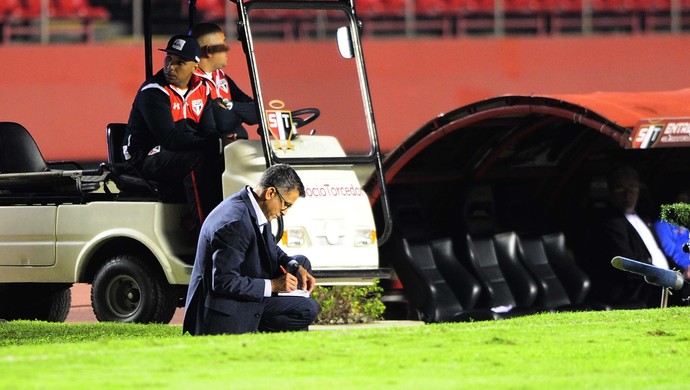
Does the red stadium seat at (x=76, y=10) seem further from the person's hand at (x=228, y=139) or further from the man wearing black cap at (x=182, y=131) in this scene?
the person's hand at (x=228, y=139)

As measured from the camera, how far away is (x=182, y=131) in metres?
A: 12.8

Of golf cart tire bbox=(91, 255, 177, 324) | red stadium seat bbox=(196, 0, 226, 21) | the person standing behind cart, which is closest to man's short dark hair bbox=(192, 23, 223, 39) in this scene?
the person standing behind cart

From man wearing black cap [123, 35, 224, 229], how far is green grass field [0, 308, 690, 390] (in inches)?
99.6

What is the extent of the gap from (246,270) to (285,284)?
251 millimetres

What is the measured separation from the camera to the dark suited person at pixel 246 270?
10.0 metres

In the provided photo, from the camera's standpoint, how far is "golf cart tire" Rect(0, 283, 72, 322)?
584 inches

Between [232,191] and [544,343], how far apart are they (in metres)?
3.31

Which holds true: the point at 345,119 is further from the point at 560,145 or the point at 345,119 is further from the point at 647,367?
the point at 647,367

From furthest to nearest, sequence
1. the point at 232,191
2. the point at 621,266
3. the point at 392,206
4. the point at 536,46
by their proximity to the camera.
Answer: the point at 536,46 < the point at 392,206 < the point at 232,191 < the point at 621,266

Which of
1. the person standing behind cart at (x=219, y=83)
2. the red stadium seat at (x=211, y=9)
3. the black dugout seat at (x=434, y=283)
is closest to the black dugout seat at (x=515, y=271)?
the black dugout seat at (x=434, y=283)

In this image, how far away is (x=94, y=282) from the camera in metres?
13.5

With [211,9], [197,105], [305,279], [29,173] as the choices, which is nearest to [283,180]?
[305,279]

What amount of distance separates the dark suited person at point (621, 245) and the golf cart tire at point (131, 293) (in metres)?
4.00

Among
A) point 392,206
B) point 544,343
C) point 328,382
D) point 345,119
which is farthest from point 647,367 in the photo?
point 392,206
